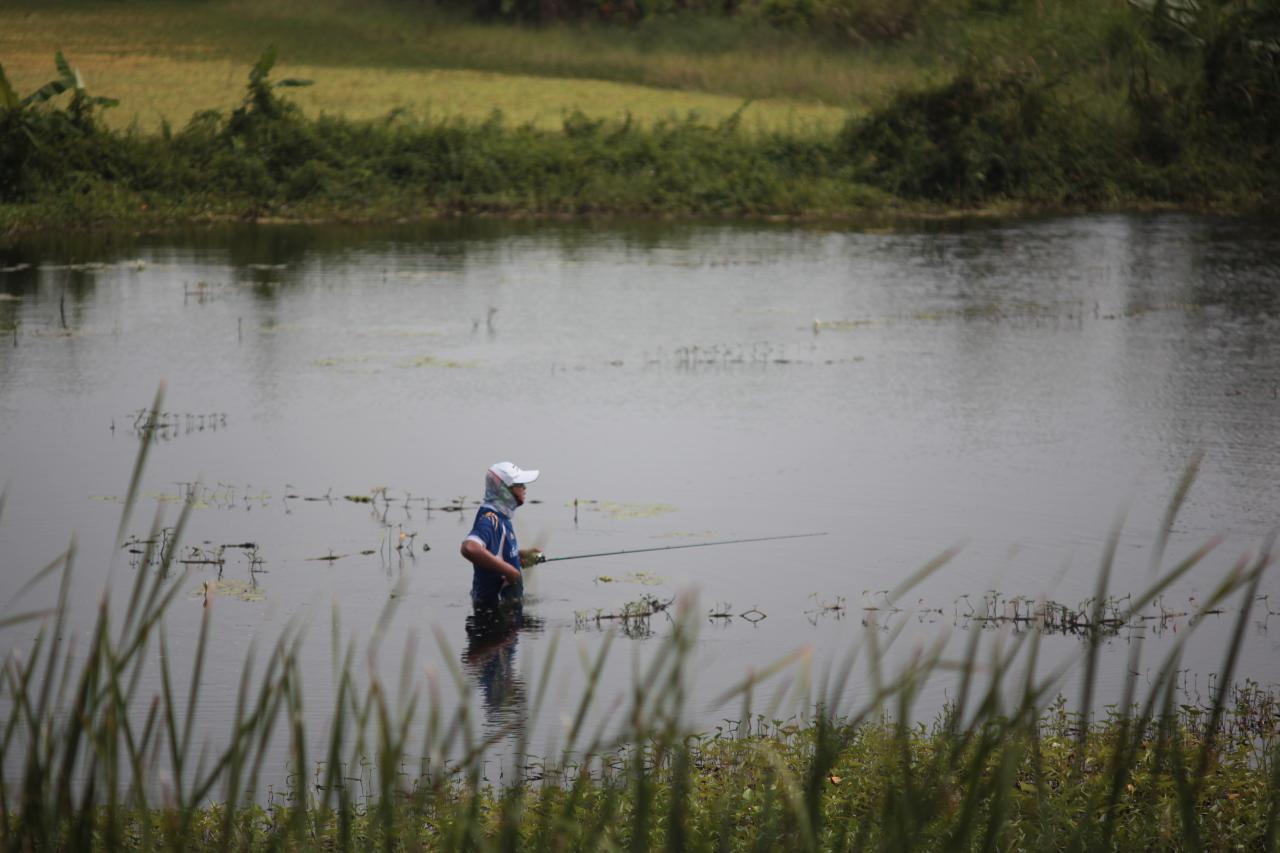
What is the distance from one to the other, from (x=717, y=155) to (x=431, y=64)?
11.0 m

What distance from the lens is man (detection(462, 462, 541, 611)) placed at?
9.59 metres

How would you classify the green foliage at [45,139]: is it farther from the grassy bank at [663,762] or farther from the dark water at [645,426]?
the grassy bank at [663,762]

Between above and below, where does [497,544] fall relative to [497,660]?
above

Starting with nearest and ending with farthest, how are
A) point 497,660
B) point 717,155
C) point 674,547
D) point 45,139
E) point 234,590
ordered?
point 497,660 < point 234,590 < point 674,547 < point 45,139 < point 717,155

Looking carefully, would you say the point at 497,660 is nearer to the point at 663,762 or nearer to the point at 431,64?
the point at 663,762

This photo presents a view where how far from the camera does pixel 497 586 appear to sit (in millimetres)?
9953

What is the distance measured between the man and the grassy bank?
0.68 m

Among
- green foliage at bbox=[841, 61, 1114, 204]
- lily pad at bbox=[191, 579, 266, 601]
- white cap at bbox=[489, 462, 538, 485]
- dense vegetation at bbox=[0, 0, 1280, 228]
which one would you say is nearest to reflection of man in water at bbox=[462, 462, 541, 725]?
white cap at bbox=[489, 462, 538, 485]

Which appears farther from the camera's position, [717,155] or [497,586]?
[717,155]

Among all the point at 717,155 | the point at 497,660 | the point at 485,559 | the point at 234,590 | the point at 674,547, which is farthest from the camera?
the point at 717,155

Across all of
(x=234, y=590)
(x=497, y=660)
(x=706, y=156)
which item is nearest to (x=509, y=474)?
(x=497, y=660)

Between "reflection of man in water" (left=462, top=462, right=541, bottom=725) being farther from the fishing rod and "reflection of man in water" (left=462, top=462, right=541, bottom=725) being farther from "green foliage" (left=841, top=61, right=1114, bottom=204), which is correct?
"green foliage" (left=841, top=61, right=1114, bottom=204)

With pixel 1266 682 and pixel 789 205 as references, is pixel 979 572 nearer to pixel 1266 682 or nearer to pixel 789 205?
pixel 1266 682

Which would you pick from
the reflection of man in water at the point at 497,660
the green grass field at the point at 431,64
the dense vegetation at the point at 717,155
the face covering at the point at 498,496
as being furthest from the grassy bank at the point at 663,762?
the green grass field at the point at 431,64
